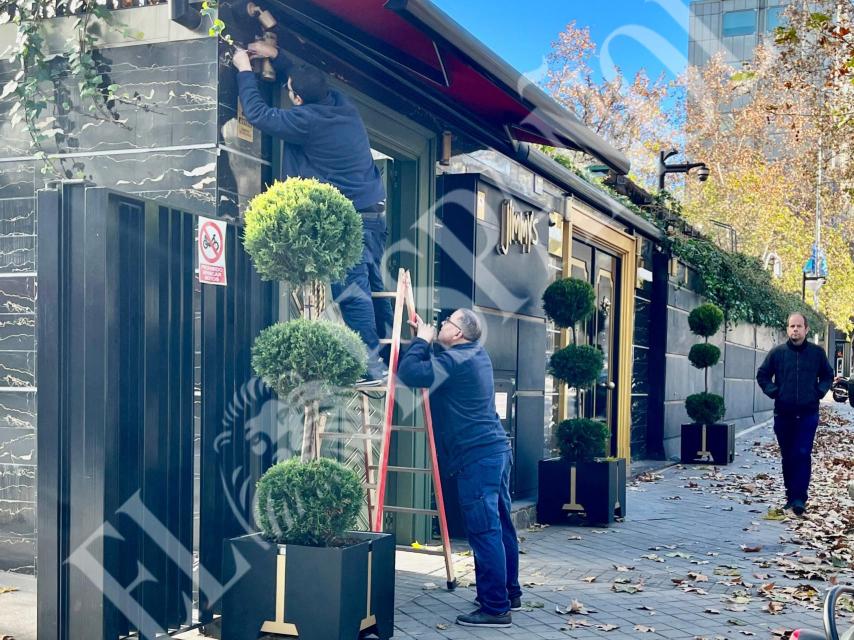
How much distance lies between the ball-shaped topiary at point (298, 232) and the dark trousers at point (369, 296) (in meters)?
1.31

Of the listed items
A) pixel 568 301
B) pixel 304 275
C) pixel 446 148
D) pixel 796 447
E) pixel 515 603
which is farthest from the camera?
pixel 796 447

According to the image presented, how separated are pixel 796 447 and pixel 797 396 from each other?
1.60ft

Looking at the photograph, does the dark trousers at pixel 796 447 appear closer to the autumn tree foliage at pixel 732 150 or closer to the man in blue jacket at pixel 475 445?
the man in blue jacket at pixel 475 445

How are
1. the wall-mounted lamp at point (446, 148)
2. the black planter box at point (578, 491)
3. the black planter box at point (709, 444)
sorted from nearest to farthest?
the wall-mounted lamp at point (446, 148)
the black planter box at point (578, 491)
the black planter box at point (709, 444)

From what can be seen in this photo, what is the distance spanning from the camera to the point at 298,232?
4871mm

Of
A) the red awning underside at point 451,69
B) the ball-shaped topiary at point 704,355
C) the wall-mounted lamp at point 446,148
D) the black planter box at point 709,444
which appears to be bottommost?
the black planter box at point 709,444

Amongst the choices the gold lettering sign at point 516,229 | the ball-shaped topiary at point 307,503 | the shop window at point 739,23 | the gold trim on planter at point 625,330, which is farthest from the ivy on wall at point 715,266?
the shop window at point 739,23

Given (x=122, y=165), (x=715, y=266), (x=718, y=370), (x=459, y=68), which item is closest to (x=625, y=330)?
(x=715, y=266)

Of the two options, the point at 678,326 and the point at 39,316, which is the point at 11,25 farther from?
the point at 678,326

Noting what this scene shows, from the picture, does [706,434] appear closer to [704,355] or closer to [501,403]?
[704,355]

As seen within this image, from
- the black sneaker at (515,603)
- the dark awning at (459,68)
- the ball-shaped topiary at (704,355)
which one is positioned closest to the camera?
the dark awning at (459,68)

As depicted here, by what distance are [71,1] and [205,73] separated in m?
0.97

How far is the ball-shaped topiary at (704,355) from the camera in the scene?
638 inches

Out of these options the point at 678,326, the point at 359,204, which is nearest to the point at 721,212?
the point at 678,326
